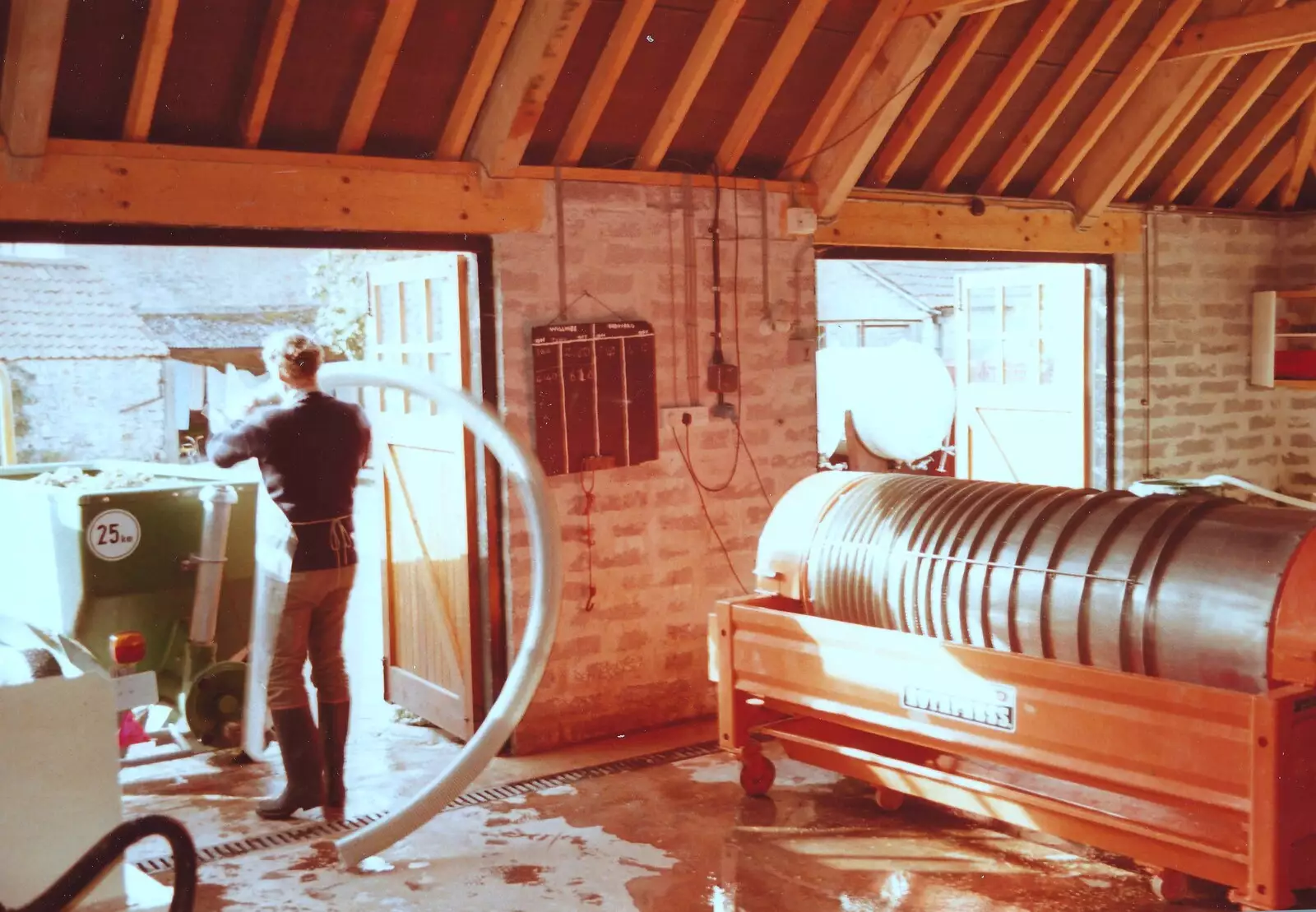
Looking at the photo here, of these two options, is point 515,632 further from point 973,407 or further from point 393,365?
point 973,407

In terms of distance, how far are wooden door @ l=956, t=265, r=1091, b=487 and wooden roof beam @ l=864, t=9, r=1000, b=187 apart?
171cm

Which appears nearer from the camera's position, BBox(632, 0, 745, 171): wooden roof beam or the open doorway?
BBox(632, 0, 745, 171): wooden roof beam

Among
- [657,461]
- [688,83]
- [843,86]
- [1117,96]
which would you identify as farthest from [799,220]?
[1117,96]

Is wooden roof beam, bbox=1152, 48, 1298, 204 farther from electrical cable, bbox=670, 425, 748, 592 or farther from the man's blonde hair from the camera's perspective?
the man's blonde hair

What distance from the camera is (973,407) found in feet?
26.0

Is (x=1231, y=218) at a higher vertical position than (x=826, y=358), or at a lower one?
higher

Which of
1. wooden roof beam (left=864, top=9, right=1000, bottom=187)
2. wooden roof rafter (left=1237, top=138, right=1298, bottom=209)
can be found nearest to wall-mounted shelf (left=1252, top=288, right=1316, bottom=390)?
wooden roof rafter (left=1237, top=138, right=1298, bottom=209)

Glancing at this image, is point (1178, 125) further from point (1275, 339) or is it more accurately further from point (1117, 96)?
point (1275, 339)

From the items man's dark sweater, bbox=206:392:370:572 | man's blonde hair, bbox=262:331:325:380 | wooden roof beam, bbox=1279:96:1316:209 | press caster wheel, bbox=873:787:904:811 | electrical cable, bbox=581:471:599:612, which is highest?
wooden roof beam, bbox=1279:96:1316:209

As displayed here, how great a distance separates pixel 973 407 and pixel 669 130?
3.48m

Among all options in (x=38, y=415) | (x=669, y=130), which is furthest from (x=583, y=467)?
(x=38, y=415)

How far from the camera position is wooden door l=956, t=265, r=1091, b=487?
730 cm

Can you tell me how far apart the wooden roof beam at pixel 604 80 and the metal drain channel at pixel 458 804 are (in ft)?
8.06

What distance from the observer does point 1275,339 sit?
25.8 ft
